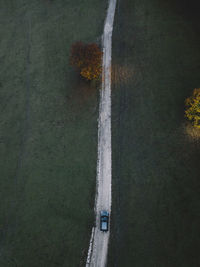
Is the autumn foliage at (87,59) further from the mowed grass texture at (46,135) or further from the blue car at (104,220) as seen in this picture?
the blue car at (104,220)

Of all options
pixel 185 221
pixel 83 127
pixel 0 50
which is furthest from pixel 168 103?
pixel 0 50

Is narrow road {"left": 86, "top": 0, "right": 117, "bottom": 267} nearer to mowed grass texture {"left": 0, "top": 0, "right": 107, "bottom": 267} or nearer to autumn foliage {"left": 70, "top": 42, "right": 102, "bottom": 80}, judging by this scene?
mowed grass texture {"left": 0, "top": 0, "right": 107, "bottom": 267}

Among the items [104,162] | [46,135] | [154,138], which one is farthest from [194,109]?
[46,135]

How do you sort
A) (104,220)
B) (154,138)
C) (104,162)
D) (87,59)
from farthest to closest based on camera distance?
(87,59)
(154,138)
(104,162)
(104,220)

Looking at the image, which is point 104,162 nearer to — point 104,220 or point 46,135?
point 104,220

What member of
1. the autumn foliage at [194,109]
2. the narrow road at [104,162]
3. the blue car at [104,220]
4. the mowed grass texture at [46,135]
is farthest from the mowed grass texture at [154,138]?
the mowed grass texture at [46,135]

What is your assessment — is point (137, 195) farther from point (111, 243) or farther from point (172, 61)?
point (172, 61)
